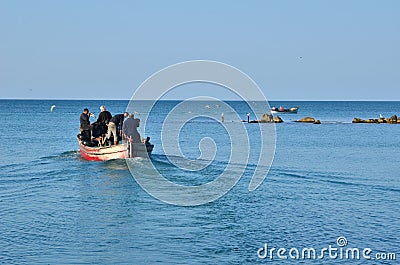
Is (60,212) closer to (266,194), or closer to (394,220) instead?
(266,194)

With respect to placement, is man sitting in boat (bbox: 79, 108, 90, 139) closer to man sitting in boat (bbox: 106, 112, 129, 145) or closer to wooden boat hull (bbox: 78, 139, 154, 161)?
wooden boat hull (bbox: 78, 139, 154, 161)

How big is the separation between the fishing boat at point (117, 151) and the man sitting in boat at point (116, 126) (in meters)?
0.53

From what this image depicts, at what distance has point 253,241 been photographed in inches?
565

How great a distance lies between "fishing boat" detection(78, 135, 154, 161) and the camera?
2706 centimetres

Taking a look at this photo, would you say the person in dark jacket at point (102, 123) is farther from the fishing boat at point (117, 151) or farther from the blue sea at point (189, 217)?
the blue sea at point (189, 217)

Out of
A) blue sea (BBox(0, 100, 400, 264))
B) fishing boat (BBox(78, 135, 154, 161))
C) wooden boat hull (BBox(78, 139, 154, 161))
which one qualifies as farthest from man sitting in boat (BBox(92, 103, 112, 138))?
blue sea (BBox(0, 100, 400, 264))

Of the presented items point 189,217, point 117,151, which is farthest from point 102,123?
point 189,217

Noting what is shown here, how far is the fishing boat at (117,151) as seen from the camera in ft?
88.8

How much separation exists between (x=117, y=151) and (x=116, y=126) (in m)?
1.11

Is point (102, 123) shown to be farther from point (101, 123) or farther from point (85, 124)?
point (85, 124)

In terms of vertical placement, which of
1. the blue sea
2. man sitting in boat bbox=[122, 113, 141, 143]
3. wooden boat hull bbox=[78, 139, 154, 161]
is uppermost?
man sitting in boat bbox=[122, 113, 141, 143]

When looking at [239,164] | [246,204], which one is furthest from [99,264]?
[239,164]

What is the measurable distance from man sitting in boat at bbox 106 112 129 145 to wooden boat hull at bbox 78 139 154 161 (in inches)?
19.8

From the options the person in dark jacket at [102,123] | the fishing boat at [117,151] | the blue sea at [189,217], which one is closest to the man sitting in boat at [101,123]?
the person in dark jacket at [102,123]
